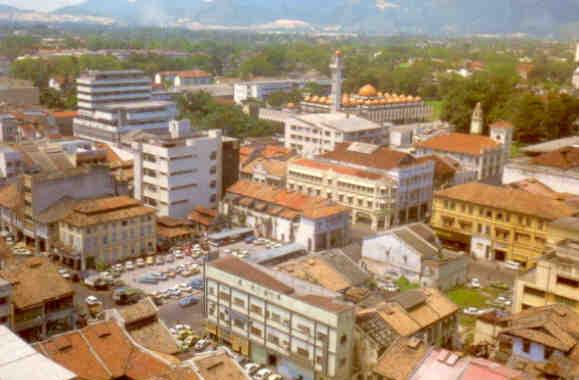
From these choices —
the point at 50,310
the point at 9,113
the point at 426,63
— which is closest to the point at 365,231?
the point at 50,310

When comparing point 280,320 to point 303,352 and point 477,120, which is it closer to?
point 303,352

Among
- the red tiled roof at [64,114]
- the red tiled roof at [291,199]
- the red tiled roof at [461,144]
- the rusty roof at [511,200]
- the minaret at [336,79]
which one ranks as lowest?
the red tiled roof at [291,199]

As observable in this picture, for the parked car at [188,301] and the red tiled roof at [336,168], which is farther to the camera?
the red tiled roof at [336,168]

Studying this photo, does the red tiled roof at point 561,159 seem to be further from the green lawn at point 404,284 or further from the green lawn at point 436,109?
the green lawn at point 436,109

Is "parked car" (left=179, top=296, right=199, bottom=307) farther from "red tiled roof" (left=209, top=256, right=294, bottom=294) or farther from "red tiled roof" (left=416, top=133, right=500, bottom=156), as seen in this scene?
"red tiled roof" (left=416, top=133, right=500, bottom=156)

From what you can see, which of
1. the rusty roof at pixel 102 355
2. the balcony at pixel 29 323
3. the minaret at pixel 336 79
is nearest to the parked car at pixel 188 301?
the balcony at pixel 29 323

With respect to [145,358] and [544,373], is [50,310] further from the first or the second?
[544,373]

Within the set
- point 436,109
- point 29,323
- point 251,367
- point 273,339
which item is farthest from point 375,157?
point 436,109
